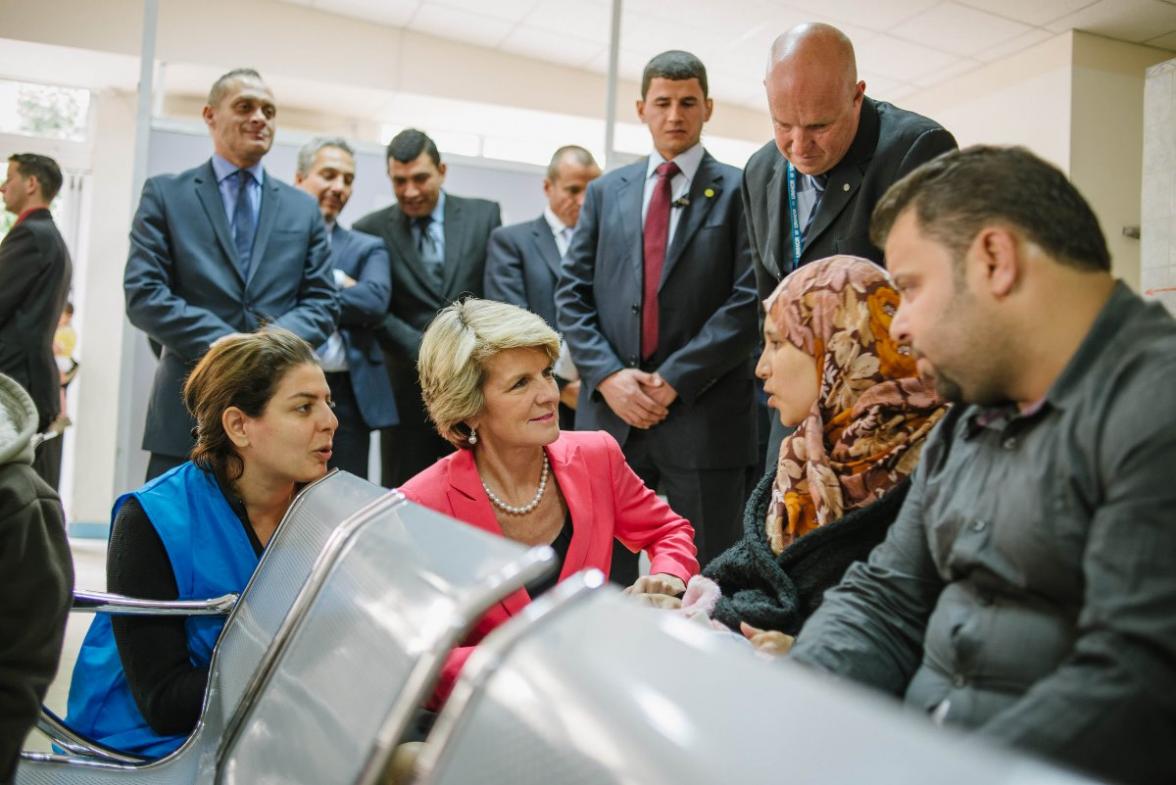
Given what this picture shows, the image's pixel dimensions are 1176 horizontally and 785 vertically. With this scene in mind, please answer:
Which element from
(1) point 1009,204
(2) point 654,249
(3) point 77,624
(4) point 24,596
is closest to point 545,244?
(2) point 654,249

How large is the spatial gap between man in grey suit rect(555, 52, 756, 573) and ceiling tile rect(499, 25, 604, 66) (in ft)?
15.3

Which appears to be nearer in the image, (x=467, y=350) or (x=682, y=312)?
(x=467, y=350)

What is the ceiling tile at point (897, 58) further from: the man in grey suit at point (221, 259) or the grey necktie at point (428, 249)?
the man in grey suit at point (221, 259)

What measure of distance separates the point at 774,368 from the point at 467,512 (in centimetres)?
66

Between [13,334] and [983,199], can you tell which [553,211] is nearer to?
[13,334]

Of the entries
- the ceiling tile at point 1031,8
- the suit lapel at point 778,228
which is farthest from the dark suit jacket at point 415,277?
the ceiling tile at point 1031,8

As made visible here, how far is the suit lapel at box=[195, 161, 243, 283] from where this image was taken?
10.2 feet

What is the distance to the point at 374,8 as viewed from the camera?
7.20 m

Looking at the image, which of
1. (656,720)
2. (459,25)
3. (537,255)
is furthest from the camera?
(459,25)

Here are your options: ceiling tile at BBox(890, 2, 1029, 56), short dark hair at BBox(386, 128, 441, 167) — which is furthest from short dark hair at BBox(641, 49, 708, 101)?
ceiling tile at BBox(890, 2, 1029, 56)

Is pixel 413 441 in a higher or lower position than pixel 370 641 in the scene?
higher

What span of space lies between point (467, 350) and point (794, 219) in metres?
0.89

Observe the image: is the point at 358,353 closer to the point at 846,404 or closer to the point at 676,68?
the point at 676,68

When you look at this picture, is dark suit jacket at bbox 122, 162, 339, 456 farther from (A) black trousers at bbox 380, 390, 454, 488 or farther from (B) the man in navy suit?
(A) black trousers at bbox 380, 390, 454, 488
